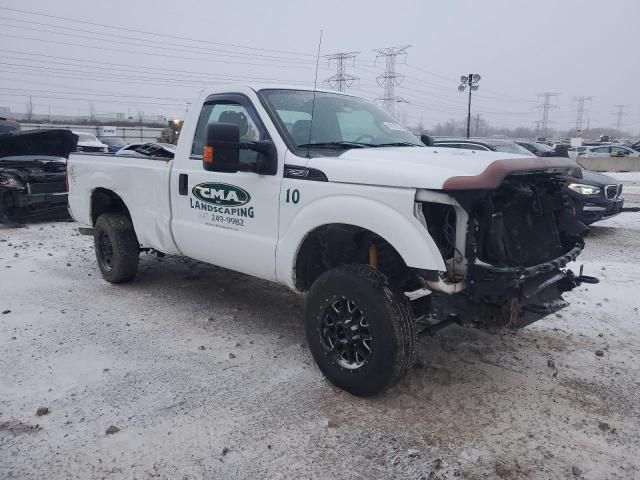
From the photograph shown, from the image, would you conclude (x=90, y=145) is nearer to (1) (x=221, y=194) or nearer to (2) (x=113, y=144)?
(2) (x=113, y=144)

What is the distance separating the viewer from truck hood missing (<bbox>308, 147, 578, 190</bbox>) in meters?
3.05

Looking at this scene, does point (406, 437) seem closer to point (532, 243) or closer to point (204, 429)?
point (204, 429)

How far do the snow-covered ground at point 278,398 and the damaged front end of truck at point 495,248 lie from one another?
630 millimetres

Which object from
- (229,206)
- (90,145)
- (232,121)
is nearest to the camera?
(229,206)

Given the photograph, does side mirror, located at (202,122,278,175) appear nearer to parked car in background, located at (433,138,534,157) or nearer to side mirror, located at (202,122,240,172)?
side mirror, located at (202,122,240,172)

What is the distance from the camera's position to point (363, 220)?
134 inches

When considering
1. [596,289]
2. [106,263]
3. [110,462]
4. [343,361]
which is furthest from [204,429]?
[596,289]

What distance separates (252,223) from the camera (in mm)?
4258

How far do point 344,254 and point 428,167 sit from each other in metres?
1.06

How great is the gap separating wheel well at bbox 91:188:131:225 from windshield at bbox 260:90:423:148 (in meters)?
2.57

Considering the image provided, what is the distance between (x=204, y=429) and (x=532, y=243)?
95.8 inches

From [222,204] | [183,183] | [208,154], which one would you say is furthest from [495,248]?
[183,183]

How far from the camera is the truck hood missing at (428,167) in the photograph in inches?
120

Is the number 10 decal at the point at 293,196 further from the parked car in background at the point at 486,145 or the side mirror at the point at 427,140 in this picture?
the parked car in background at the point at 486,145
